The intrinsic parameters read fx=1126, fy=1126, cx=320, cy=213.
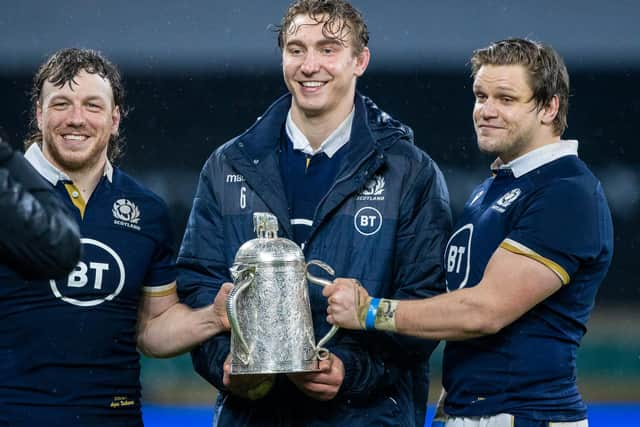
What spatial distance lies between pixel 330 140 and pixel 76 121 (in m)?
0.76

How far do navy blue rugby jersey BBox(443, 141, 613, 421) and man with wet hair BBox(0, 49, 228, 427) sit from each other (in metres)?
0.71

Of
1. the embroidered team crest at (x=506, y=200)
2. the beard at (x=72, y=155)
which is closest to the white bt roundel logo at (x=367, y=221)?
the embroidered team crest at (x=506, y=200)

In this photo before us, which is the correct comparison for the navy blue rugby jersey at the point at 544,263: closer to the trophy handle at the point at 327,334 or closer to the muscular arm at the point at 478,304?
the muscular arm at the point at 478,304

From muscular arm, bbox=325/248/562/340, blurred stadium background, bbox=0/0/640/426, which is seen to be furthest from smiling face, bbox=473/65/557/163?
blurred stadium background, bbox=0/0/640/426

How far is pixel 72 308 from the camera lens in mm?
3270

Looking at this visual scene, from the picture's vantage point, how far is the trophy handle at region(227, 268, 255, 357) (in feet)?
9.29

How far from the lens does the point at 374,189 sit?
130 inches

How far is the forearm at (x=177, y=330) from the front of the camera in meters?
3.29

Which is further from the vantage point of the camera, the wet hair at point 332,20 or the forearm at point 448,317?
the wet hair at point 332,20

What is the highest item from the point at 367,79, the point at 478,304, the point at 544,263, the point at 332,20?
the point at 367,79

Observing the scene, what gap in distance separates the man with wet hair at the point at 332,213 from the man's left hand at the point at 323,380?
0.05 meters

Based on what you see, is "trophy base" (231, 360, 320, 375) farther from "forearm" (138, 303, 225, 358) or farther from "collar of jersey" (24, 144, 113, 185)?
"collar of jersey" (24, 144, 113, 185)

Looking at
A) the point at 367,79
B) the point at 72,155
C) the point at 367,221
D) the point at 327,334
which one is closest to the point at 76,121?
the point at 72,155

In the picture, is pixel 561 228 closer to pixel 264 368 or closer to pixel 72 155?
pixel 264 368
